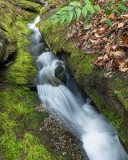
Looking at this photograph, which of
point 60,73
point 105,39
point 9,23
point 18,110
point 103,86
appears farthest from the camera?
point 9,23

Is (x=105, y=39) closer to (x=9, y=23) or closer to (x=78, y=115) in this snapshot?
(x=78, y=115)

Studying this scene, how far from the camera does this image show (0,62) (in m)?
6.70

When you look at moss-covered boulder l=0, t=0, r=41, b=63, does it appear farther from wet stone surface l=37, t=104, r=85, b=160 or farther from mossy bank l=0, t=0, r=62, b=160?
wet stone surface l=37, t=104, r=85, b=160

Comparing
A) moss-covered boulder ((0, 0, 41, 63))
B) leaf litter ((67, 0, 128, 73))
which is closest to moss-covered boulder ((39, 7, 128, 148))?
leaf litter ((67, 0, 128, 73))

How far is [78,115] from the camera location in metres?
5.79

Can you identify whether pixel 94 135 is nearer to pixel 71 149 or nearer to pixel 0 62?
pixel 71 149

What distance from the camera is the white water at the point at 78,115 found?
490 cm

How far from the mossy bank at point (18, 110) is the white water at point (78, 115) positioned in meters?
0.34

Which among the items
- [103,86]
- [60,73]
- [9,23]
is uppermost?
[9,23]

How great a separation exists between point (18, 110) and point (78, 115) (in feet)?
4.55

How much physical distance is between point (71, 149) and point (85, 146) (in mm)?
301

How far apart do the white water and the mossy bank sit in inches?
13.2

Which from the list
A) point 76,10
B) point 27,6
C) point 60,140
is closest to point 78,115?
point 60,140

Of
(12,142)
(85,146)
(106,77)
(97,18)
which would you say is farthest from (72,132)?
(97,18)
